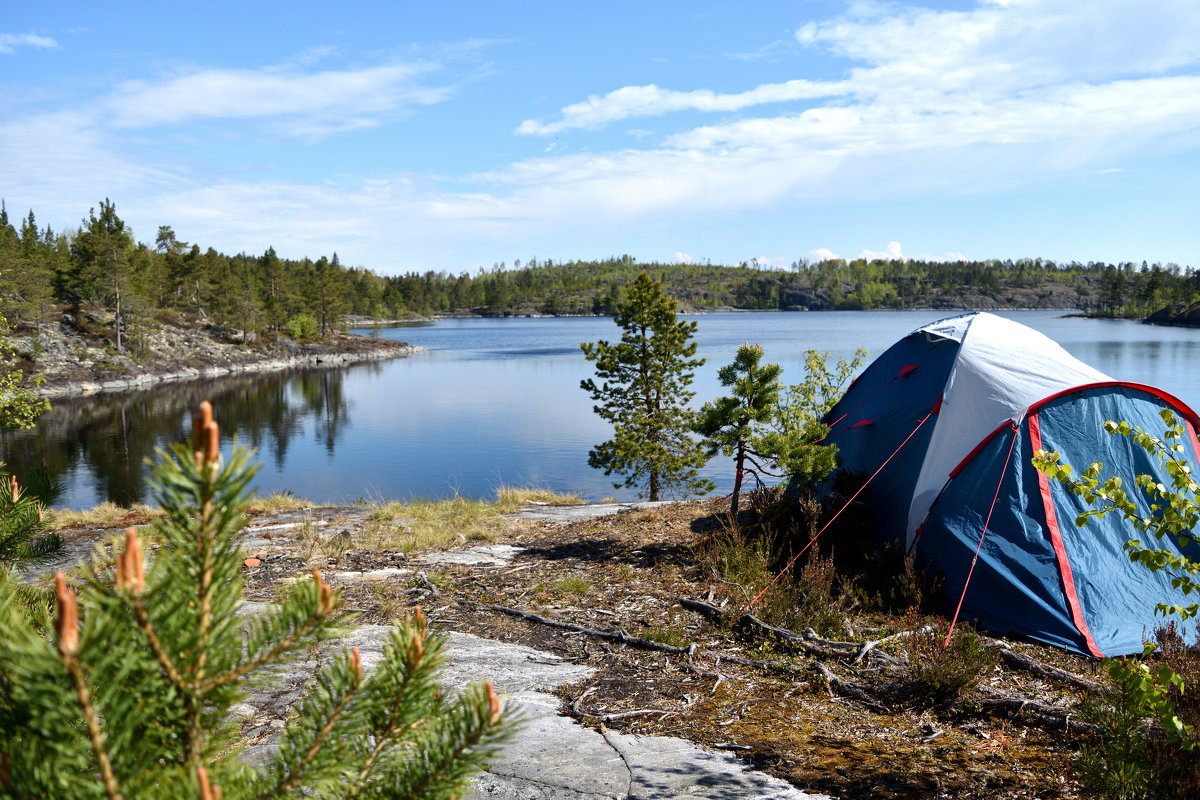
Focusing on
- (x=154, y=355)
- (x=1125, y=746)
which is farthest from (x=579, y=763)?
(x=154, y=355)

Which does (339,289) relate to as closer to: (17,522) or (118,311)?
(118,311)

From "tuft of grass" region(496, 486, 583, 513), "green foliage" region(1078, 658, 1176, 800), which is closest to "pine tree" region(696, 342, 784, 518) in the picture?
"green foliage" region(1078, 658, 1176, 800)

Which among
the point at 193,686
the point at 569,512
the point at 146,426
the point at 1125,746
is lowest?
the point at 146,426

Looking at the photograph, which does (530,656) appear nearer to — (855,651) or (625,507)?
(855,651)

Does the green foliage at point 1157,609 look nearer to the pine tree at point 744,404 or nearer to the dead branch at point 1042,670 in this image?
the dead branch at point 1042,670

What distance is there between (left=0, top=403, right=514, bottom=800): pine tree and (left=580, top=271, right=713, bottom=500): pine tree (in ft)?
45.5

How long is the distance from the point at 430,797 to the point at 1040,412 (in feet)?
23.2

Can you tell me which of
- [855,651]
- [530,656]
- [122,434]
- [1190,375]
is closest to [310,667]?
[530,656]

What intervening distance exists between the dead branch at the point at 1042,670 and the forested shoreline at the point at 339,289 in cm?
1616

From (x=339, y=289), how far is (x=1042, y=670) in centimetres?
7526

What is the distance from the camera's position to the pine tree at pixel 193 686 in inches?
40.8

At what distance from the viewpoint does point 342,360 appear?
2479 inches

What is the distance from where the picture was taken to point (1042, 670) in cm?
522

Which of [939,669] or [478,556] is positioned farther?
[478,556]
